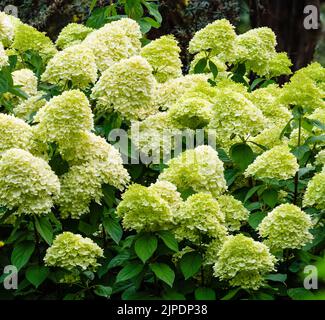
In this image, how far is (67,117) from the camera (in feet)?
9.83

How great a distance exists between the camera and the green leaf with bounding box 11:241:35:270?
2.95 m

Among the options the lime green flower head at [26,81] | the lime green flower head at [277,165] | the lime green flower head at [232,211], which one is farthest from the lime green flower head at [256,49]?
the lime green flower head at [232,211]

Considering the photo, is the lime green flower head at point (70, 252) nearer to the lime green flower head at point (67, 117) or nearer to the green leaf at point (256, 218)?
the lime green flower head at point (67, 117)

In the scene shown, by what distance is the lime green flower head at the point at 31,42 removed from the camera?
14.2 ft

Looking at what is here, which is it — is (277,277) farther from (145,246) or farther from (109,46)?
(109,46)

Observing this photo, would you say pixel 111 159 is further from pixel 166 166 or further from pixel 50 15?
pixel 50 15

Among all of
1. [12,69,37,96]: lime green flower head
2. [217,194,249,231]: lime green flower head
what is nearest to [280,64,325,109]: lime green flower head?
[217,194,249,231]: lime green flower head

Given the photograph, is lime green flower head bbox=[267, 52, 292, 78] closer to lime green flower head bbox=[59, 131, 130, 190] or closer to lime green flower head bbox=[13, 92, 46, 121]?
lime green flower head bbox=[13, 92, 46, 121]

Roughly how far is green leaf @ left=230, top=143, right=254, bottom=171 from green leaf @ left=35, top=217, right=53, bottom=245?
0.95 metres

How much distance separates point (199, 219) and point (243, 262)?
23 centimetres

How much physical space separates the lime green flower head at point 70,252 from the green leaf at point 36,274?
0.17 ft

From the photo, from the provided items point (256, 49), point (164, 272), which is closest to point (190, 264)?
point (164, 272)
